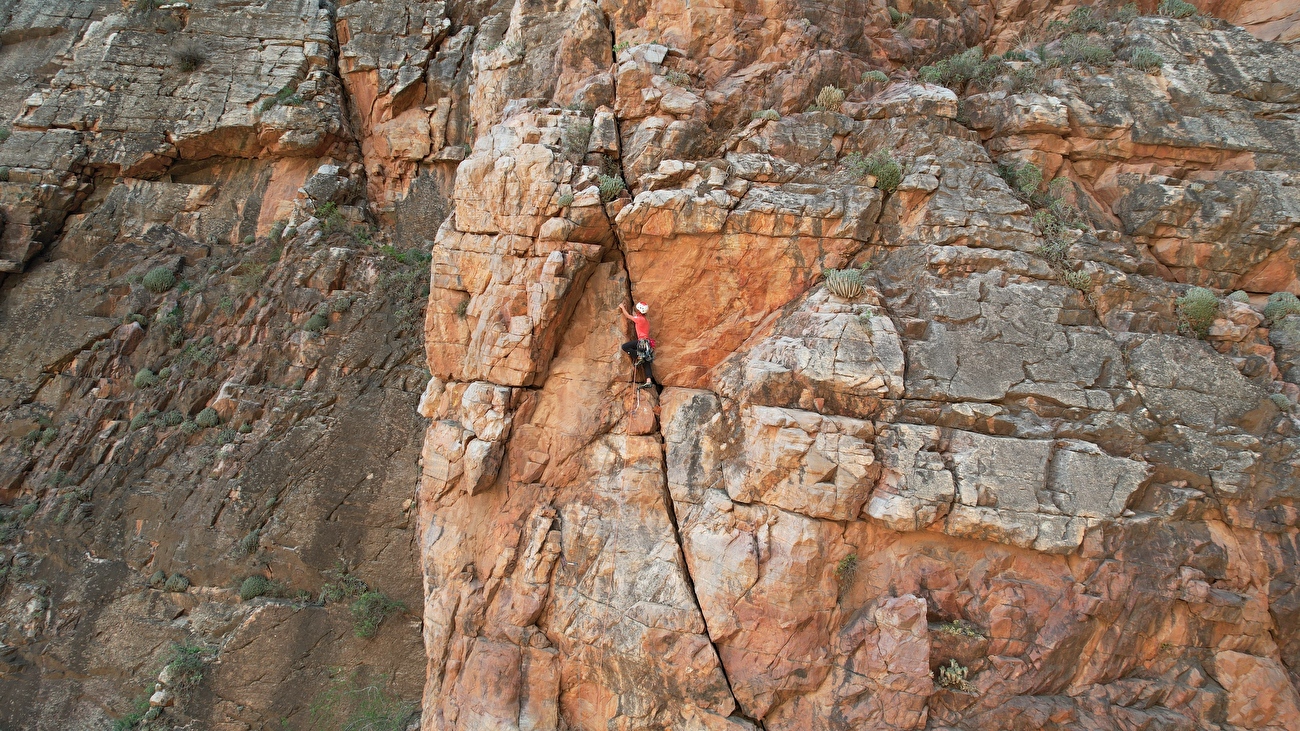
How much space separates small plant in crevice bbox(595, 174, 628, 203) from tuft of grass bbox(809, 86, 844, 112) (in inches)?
137

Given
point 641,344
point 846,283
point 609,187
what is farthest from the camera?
point 609,187

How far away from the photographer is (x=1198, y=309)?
8234 millimetres

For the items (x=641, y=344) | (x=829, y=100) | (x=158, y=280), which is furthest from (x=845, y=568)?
(x=158, y=280)

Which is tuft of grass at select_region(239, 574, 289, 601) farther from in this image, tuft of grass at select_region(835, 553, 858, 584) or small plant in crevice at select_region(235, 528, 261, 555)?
tuft of grass at select_region(835, 553, 858, 584)

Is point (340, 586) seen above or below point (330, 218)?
below

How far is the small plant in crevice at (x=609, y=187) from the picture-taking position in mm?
9266

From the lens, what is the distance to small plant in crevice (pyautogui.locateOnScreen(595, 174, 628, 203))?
9.27 m

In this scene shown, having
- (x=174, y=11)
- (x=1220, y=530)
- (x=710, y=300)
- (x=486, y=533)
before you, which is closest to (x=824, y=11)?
(x=710, y=300)

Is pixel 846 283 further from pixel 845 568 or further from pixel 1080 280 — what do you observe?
pixel 845 568

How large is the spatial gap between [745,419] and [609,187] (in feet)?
13.6

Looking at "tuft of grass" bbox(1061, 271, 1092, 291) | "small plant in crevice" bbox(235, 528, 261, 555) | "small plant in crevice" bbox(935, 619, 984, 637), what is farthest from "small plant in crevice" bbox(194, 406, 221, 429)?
"tuft of grass" bbox(1061, 271, 1092, 291)

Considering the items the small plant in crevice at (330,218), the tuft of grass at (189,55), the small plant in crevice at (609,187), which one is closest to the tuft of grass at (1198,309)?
the small plant in crevice at (609,187)

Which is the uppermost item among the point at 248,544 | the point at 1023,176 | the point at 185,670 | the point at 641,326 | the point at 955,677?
the point at 1023,176

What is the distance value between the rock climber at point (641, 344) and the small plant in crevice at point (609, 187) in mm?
1733
